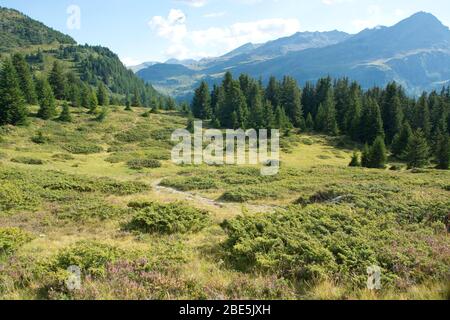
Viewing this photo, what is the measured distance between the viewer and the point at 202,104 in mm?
97062

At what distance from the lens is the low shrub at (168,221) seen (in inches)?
604

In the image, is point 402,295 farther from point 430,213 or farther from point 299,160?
point 299,160

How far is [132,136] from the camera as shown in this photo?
210 feet

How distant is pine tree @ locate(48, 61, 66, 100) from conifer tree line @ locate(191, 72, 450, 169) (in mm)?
35330

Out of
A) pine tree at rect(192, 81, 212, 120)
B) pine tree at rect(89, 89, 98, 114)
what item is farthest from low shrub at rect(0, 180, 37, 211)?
pine tree at rect(192, 81, 212, 120)

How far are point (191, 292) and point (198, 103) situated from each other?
306 feet

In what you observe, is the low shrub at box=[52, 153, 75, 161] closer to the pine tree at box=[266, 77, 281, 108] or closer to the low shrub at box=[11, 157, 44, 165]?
the low shrub at box=[11, 157, 44, 165]

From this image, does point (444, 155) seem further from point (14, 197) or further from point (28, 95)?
point (28, 95)

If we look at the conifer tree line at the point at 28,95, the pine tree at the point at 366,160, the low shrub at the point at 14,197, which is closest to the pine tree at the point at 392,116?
the pine tree at the point at 366,160

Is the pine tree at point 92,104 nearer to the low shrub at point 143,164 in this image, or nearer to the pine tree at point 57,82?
the pine tree at point 57,82

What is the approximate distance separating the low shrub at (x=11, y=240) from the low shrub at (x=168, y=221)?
4.35 meters

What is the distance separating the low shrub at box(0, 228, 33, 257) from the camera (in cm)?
1088

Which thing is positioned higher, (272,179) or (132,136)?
(132,136)
